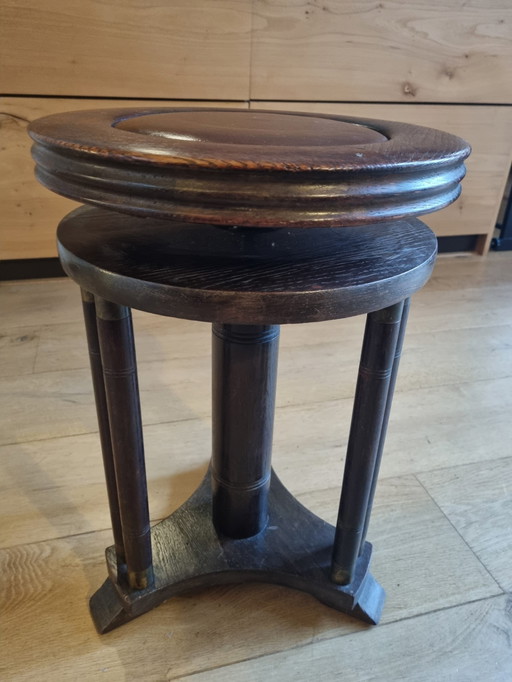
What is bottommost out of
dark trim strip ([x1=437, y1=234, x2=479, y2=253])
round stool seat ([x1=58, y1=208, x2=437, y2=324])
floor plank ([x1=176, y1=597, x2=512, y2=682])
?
dark trim strip ([x1=437, y1=234, x2=479, y2=253])

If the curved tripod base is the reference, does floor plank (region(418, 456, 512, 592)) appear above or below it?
below

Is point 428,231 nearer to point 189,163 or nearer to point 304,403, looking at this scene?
point 189,163

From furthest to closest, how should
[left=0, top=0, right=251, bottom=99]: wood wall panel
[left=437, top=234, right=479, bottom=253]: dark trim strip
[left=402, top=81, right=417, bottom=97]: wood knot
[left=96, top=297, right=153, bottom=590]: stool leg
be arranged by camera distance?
[left=437, top=234, right=479, bottom=253]: dark trim strip → [left=402, top=81, right=417, bottom=97]: wood knot → [left=0, top=0, right=251, bottom=99]: wood wall panel → [left=96, top=297, right=153, bottom=590]: stool leg

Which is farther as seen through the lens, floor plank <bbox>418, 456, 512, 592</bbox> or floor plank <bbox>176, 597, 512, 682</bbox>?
floor plank <bbox>418, 456, 512, 592</bbox>

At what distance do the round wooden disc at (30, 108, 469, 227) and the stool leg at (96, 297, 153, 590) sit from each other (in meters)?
0.14

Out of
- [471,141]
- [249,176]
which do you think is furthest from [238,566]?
[471,141]

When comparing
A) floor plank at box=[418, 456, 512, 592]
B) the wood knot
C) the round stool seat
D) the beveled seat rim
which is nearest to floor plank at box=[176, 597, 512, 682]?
floor plank at box=[418, 456, 512, 592]

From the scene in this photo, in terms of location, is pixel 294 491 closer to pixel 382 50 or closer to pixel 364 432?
pixel 364 432

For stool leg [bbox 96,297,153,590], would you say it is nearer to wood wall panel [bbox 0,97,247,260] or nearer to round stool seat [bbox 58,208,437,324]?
round stool seat [bbox 58,208,437,324]

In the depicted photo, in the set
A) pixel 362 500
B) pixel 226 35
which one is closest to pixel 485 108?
pixel 226 35

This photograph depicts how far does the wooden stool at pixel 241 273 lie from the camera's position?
1.36ft

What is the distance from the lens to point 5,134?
59.1 inches

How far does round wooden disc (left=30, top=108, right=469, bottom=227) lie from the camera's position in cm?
40

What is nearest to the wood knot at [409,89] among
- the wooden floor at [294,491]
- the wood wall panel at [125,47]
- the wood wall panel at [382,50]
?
the wood wall panel at [382,50]
